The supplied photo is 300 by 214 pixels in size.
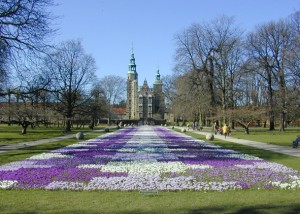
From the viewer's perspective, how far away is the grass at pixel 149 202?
29.9 ft

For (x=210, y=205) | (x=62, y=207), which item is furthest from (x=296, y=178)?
(x=62, y=207)

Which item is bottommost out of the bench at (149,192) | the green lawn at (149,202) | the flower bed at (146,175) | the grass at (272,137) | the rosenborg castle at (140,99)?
the green lawn at (149,202)

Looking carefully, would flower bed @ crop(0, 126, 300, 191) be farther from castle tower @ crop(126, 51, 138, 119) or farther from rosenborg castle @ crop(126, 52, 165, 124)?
castle tower @ crop(126, 51, 138, 119)

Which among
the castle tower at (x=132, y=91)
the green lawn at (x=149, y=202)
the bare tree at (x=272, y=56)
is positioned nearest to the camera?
the green lawn at (x=149, y=202)

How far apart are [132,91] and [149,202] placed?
168 m

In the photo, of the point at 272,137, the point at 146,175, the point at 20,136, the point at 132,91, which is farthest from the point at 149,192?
the point at 132,91

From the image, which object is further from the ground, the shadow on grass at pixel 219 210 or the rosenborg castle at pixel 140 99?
the rosenborg castle at pixel 140 99

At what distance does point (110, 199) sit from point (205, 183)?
3.53 m

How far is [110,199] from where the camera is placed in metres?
10.4

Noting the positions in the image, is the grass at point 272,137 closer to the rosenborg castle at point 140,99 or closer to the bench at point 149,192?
the bench at point 149,192

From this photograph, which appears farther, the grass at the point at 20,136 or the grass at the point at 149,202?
the grass at the point at 20,136

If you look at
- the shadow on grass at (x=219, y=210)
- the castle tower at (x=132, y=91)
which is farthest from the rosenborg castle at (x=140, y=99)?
the shadow on grass at (x=219, y=210)

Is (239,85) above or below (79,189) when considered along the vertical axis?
above

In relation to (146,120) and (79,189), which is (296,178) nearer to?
(79,189)
